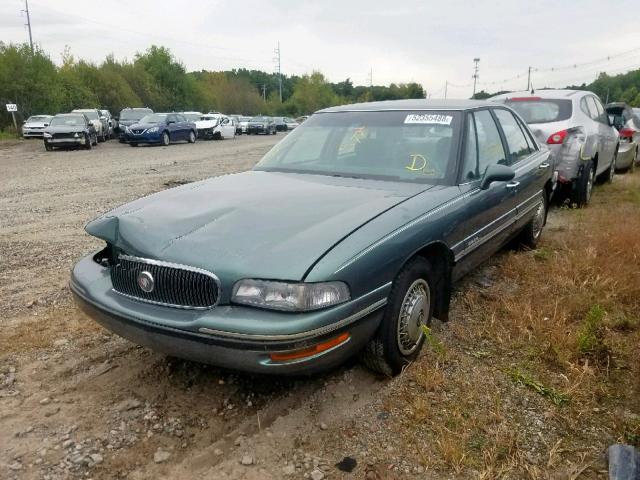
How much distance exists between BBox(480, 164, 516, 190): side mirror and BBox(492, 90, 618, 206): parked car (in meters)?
3.50

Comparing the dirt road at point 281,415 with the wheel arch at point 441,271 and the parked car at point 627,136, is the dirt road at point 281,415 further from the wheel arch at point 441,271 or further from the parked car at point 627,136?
the parked car at point 627,136

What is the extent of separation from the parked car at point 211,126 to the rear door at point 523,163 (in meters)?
25.5

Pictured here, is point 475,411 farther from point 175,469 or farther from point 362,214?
point 175,469

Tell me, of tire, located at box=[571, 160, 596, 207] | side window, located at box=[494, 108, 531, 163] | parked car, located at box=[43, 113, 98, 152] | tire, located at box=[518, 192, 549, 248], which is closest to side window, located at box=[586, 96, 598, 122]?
tire, located at box=[571, 160, 596, 207]

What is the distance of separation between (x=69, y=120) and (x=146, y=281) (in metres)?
20.6

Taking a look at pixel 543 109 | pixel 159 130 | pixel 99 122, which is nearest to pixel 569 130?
pixel 543 109

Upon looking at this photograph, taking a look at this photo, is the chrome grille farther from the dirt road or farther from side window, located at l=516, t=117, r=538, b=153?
side window, located at l=516, t=117, r=538, b=153

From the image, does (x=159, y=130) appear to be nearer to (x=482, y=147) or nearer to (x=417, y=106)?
(x=417, y=106)

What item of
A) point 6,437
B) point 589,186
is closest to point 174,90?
point 589,186

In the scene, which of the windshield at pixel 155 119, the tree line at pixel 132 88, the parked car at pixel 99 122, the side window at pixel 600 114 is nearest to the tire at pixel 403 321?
the side window at pixel 600 114

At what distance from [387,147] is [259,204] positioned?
117cm

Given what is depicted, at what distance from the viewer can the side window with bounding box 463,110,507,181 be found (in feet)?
11.8

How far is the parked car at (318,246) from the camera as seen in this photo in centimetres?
227

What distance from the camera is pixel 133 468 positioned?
2.27m
